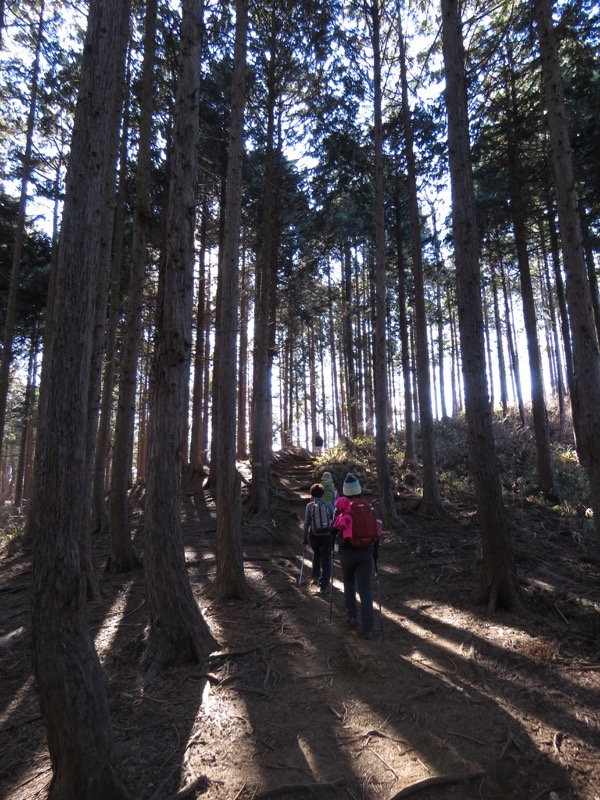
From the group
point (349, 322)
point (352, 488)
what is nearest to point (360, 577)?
point (352, 488)

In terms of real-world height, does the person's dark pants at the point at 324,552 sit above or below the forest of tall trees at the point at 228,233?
below

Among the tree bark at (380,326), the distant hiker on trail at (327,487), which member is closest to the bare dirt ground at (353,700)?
the distant hiker on trail at (327,487)

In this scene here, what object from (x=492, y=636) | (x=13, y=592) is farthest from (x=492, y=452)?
(x=13, y=592)

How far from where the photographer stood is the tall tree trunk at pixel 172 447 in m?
5.05

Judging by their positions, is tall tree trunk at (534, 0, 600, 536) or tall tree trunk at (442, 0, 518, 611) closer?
tall tree trunk at (534, 0, 600, 536)

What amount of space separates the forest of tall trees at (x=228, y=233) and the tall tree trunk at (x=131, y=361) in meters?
0.05

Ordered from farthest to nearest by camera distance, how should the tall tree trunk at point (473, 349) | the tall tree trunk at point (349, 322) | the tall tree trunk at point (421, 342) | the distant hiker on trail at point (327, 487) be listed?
the tall tree trunk at point (349, 322) → the tall tree trunk at point (421, 342) → the distant hiker on trail at point (327, 487) → the tall tree trunk at point (473, 349)

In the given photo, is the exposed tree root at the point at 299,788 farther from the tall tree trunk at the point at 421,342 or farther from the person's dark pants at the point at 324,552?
the tall tree trunk at the point at 421,342

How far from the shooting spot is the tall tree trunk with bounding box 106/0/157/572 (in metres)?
8.69

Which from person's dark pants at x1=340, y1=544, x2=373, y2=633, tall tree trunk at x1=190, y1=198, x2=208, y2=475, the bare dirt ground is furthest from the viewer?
tall tree trunk at x1=190, y1=198, x2=208, y2=475

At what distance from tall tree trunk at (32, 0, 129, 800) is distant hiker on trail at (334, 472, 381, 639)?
3.40 metres

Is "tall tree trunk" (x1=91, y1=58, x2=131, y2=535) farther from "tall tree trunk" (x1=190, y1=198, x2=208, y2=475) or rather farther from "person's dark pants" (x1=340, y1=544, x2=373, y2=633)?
"person's dark pants" (x1=340, y1=544, x2=373, y2=633)

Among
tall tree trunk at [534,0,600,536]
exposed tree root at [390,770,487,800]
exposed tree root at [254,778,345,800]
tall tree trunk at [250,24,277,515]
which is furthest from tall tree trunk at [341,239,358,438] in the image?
exposed tree root at [254,778,345,800]

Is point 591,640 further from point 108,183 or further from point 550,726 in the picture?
point 108,183
